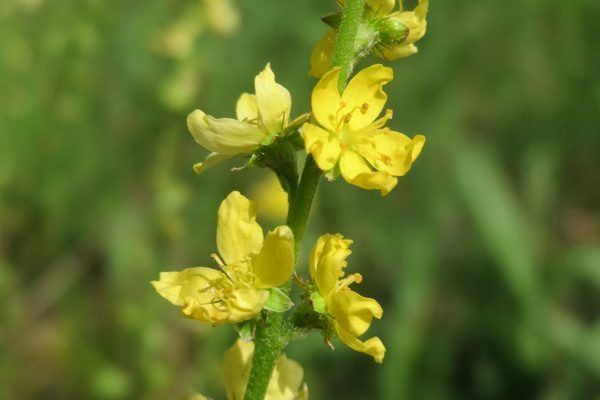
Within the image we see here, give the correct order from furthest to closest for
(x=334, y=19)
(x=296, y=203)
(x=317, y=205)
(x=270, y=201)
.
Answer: (x=270, y=201)
(x=317, y=205)
(x=334, y=19)
(x=296, y=203)

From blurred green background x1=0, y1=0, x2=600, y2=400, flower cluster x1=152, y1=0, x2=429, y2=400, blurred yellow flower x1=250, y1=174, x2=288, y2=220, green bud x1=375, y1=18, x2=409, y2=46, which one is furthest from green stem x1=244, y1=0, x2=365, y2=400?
blurred yellow flower x1=250, y1=174, x2=288, y2=220

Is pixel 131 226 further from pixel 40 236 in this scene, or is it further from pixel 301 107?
pixel 301 107

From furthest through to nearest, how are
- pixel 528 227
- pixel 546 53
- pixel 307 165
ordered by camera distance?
pixel 546 53 → pixel 528 227 → pixel 307 165

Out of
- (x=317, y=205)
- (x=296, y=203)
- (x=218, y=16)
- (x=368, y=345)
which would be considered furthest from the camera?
(x=317, y=205)

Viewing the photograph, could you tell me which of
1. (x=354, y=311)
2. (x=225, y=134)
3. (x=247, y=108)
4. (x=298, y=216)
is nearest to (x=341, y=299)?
(x=354, y=311)

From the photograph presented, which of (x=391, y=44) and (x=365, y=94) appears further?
(x=391, y=44)

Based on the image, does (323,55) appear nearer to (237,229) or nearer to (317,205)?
(237,229)

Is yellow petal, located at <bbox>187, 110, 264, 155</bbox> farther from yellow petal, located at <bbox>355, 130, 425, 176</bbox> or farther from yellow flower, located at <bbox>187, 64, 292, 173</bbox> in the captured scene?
yellow petal, located at <bbox>355, 130, 425, 176</bbox>

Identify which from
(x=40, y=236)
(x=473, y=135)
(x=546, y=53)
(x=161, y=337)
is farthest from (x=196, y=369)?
(x=546, y=53)
